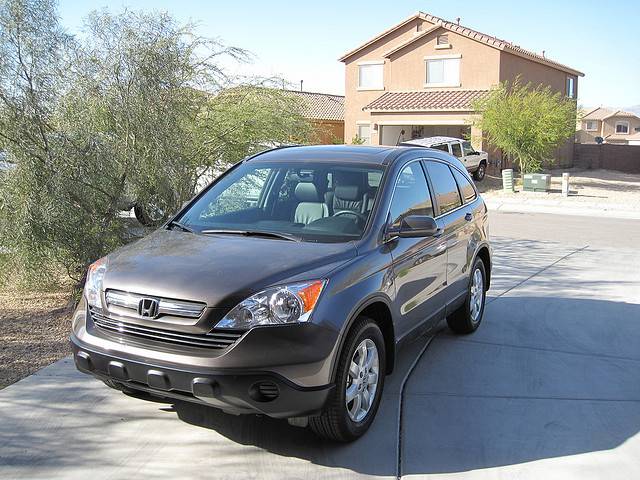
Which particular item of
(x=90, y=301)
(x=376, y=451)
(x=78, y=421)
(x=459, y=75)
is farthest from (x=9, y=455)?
(x=459, y=75)

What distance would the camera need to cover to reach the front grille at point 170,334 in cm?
359

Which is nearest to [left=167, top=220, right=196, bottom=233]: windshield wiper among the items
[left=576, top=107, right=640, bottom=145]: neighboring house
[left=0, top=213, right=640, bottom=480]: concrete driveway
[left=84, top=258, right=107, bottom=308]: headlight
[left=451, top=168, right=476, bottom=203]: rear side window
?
[left=84, top=258, right=107, bottom=308]: headlight

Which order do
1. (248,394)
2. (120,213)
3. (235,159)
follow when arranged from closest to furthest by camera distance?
(248,394) → (120,213) → (235,159)

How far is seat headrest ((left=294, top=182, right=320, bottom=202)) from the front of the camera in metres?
4.96

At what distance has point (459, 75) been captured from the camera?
33.1m

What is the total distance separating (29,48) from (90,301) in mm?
3782

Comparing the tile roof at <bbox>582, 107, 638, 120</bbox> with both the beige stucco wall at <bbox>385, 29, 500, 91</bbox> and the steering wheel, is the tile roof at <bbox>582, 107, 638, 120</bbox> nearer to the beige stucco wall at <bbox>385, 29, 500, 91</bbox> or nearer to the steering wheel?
the beige stucco wall at <bbox>385, 29, 500, 91</bbox>

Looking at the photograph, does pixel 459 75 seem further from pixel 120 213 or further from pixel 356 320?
pixel 356 320

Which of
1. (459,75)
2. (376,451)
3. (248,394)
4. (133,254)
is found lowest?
(376,451)

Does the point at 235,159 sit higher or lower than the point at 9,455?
higher

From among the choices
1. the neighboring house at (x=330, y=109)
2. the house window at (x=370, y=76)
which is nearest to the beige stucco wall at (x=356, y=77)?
the house window at (x=370, y=76)

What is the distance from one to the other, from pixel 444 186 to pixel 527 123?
A: 21.7m

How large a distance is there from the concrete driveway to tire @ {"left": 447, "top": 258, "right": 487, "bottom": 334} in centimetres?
11

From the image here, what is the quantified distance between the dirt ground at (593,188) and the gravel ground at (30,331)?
1896 cm
